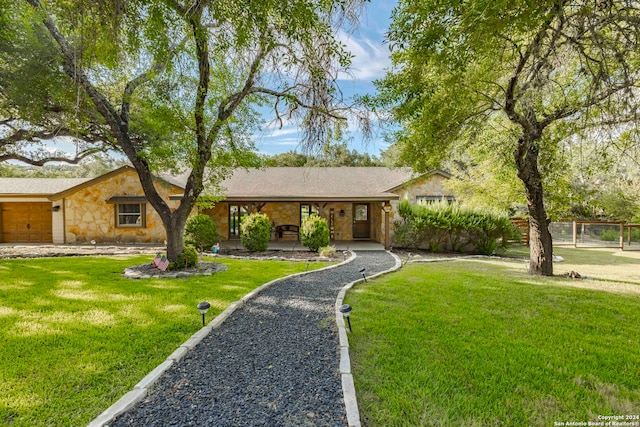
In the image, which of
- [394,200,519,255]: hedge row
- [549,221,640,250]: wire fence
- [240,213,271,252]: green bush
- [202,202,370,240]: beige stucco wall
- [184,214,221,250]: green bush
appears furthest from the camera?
[549,221,640,250]: wire fence

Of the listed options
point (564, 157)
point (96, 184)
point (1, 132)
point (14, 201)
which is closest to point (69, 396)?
point (564, 157)

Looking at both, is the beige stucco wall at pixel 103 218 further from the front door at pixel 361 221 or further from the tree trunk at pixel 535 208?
the tree trunk at pixel 535 208

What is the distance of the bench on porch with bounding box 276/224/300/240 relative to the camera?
51.9ft

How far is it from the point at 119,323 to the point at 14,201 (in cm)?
1648

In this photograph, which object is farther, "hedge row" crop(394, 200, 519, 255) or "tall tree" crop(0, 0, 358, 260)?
"hedge row" crop(394, 200, 519, 255)

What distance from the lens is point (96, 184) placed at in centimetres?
1438

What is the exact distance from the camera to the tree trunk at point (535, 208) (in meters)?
7.70

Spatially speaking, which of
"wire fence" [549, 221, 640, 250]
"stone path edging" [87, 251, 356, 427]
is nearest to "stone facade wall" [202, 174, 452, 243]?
"wire fence" [549, 221, 640, 250]

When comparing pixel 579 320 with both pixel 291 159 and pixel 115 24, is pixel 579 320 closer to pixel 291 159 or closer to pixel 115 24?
pixel 115 24

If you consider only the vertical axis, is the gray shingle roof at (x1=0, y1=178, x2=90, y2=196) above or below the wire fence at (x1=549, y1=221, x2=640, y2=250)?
above

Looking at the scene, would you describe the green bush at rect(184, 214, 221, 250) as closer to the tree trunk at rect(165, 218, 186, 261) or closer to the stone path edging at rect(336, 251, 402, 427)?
the tree trunk at rect(165, 218, 186, 261)

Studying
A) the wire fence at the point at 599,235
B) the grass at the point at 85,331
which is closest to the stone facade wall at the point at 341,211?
the grass at the point at 85,331

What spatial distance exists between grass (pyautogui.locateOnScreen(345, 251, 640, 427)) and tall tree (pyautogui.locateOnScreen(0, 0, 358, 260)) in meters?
3.47

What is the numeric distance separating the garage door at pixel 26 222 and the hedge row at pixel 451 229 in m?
17.8
